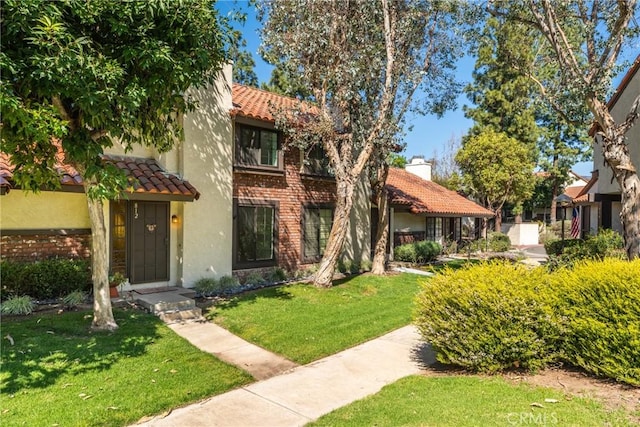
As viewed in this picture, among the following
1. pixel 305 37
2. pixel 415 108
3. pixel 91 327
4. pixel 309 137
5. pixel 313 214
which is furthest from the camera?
pixel 313 214

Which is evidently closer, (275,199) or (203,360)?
(203,360)

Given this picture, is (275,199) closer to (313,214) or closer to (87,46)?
(313,214)

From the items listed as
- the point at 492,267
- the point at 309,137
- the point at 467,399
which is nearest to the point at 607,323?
the point at 492,267

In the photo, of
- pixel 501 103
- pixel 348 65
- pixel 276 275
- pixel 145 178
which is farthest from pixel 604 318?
pixel 501 103

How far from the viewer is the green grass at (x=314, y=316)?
7383mm

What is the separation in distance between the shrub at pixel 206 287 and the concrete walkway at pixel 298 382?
110 inches

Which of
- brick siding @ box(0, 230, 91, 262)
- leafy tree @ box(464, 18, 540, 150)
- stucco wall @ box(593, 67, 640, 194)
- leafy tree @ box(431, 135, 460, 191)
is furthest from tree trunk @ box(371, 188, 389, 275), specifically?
leafy tree @ box(431, 135, 460, 191)

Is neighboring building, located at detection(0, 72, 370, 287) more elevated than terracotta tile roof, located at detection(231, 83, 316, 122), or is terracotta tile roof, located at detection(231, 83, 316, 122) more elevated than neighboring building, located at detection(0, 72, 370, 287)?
terracotta tile roof, located at detection(231, 83, 316, 122)

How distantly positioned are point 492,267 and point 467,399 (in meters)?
2.25

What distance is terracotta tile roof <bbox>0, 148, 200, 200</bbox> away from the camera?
880 cm

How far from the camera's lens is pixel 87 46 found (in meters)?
5.96

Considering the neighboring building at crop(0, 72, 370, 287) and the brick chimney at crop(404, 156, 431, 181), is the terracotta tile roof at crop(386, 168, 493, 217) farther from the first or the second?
the neighboring building at crop(0, 72, 370, 287)

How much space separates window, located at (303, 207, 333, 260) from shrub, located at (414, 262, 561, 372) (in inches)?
354

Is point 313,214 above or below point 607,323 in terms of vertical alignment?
above
